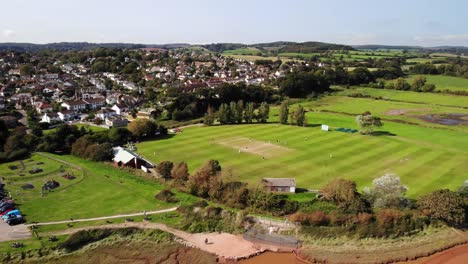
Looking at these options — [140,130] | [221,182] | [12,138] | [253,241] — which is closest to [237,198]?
[221,182]

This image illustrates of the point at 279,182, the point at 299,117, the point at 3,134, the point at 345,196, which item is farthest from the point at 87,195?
the point at 299,117

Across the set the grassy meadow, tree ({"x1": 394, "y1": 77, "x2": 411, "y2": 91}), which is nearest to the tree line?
the grassy meadow

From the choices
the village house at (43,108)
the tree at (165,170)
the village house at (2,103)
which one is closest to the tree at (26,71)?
Result: the village house at (2,103)

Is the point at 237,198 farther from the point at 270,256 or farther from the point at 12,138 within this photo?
the point at 12,138

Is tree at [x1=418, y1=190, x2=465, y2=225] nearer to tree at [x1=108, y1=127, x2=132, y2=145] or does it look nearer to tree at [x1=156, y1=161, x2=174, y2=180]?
tree at [x1=156, y1=161, x2=174, y2=180]

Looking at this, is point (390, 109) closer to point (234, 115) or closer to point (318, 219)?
point (234, 115)
